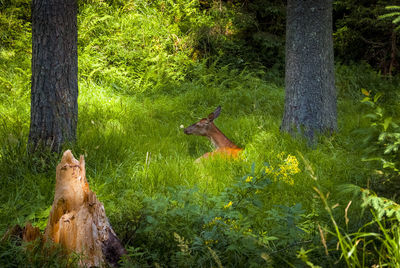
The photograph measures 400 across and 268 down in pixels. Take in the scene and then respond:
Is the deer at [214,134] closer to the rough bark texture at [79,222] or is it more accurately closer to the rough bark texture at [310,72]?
the rough bark texture at [310,72]

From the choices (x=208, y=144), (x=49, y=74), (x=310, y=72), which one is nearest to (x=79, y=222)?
(x=49, y=74)

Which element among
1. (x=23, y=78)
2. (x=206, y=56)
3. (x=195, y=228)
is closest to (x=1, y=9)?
(x=23, y=78)

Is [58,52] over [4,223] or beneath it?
over

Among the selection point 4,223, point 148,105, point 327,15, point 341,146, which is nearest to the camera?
point 4,223

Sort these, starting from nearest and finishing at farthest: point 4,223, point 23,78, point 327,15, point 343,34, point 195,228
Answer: point 195,228 < point 4,223 < point 327,15 < point 23,78 < point 343,34

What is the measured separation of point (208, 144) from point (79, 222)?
10.9ft

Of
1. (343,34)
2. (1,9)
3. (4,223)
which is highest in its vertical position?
(343,34)

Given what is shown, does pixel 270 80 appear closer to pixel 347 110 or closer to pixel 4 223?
pixel 347 110

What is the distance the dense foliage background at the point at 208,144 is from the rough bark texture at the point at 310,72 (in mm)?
357

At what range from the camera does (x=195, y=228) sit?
2.94 m

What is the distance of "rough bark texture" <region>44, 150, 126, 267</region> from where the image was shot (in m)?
2.63

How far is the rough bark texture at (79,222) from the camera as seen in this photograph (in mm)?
2627

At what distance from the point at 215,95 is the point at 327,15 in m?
3.17

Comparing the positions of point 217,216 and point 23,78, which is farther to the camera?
point 23,78
